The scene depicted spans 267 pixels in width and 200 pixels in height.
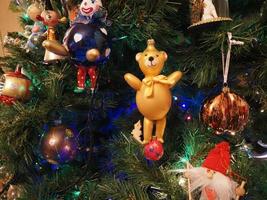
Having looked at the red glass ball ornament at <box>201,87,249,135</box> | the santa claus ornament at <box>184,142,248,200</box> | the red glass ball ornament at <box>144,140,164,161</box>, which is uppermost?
the red glass ball ornament at <box>201,87,249,135</box>

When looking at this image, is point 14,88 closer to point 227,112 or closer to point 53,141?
point 53,141

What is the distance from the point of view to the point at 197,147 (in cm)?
58

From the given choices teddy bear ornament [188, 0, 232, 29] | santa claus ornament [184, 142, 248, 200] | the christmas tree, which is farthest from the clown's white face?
santa claus ornament [184, 142, 248, 200]

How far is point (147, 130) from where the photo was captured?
1.83ft

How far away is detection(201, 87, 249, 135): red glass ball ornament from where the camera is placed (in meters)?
0.53

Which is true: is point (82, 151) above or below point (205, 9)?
below

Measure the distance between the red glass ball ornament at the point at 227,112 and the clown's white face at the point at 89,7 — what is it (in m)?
0.22

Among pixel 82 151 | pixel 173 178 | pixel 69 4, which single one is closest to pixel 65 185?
pixel 82 151

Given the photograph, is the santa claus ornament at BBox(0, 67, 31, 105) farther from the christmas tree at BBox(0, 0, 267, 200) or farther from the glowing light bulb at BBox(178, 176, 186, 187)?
the glowing light bulb at BBox(178, 176, 186, 187)

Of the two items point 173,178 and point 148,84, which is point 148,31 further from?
point 173,178

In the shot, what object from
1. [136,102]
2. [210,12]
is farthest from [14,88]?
[210,12]

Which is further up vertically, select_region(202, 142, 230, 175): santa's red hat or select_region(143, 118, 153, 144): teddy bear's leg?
select_region(143, 118, 153, 144): teddy bear's leg

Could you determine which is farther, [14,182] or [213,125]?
[14,182]

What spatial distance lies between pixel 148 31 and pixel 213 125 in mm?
178
